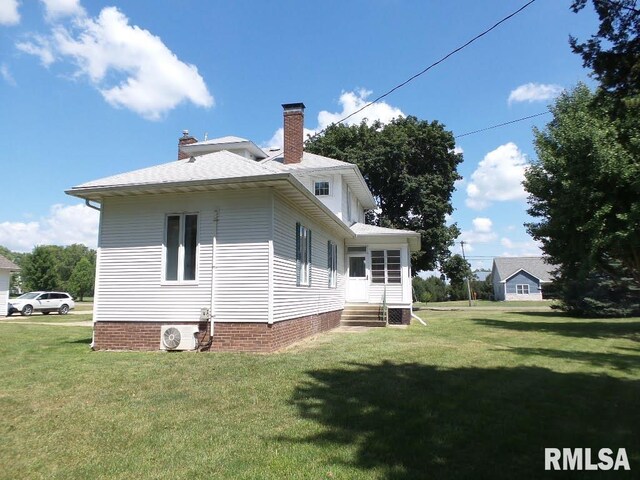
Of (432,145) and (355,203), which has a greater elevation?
(432,145)

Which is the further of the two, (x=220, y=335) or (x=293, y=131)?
(x=293, y=131)

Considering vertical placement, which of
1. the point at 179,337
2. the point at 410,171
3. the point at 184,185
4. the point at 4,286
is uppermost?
the point at 410,171

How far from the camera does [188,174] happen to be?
10.2m

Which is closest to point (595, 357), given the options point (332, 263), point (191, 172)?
point (332, 263)

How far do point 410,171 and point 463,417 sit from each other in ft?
91.8

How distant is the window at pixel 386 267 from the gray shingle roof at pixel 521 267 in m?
47.1

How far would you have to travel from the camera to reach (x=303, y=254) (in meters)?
12.5

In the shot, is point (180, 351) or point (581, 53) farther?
point (180, 351)

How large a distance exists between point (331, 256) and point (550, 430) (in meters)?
12.1

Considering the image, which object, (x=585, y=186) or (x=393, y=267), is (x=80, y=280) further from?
(x=585, y=186)

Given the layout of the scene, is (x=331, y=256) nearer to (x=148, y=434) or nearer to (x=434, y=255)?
(x=148, y=434)

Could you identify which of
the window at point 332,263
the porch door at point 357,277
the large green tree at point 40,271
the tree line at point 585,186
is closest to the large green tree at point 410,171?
the tree line at point 585,186

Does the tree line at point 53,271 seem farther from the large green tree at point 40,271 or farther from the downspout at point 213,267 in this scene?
the downspout at point 213,267

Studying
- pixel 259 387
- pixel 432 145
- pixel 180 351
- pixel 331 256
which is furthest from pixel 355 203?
pixel 259 387
